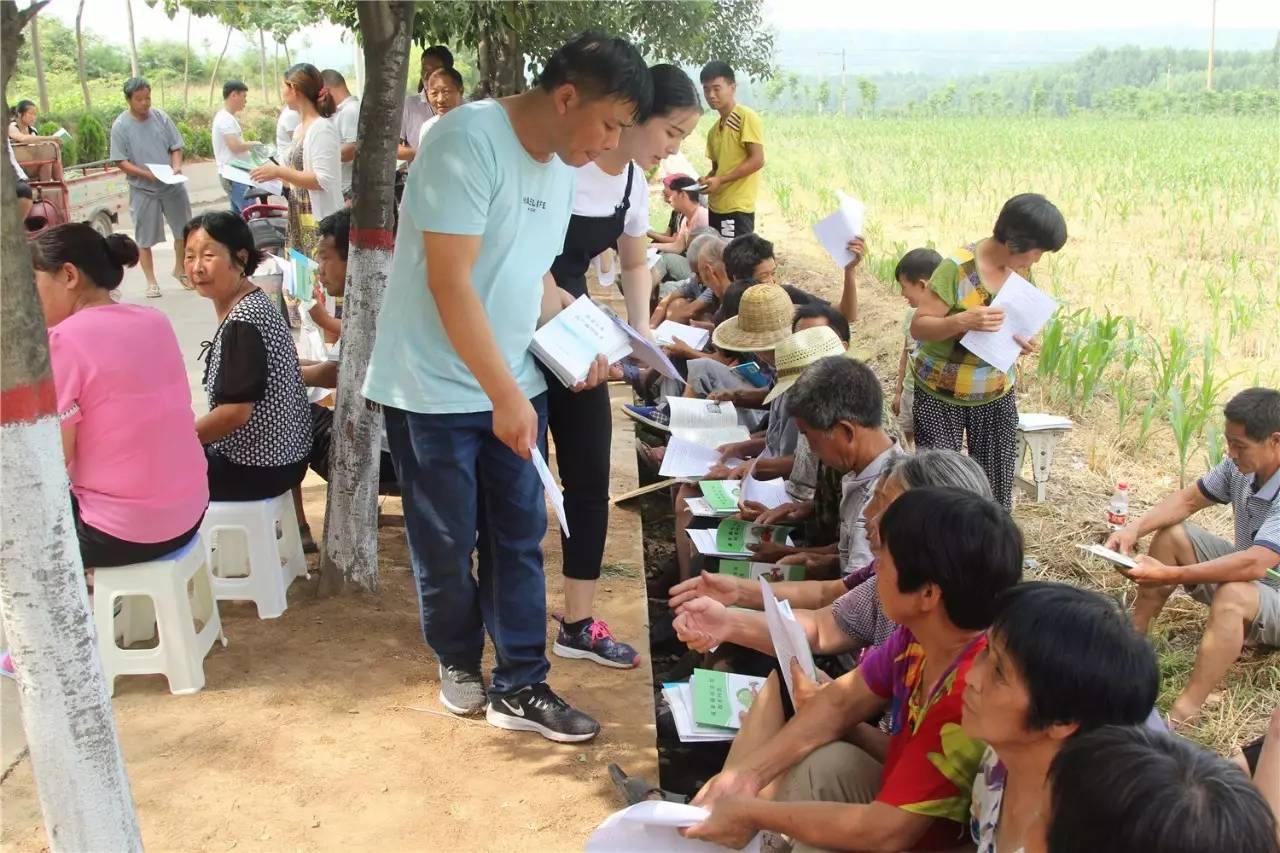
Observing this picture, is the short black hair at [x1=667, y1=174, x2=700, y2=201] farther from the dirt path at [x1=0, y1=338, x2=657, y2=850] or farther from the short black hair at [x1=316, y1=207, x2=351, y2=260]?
the dirt path at [x1=0, y1=338, x2=657, y2=850]

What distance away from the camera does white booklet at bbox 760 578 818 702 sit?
2211 mm

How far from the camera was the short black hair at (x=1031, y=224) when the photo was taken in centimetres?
363

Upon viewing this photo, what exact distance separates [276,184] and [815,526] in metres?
5.76

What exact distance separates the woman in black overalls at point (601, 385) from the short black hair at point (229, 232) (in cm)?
98

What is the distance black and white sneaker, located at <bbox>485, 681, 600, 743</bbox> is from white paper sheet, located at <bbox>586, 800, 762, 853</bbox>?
0.71m

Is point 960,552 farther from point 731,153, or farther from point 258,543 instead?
point 731,153

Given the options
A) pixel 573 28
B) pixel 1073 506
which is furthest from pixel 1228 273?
pixel 573 28

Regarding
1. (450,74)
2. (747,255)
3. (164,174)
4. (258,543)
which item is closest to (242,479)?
(258,543)

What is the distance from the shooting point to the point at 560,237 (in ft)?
8.87

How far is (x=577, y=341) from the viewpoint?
281 cm

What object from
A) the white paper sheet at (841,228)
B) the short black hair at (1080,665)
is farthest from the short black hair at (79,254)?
the white paper sheet at (841,228)

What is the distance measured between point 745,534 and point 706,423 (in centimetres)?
95

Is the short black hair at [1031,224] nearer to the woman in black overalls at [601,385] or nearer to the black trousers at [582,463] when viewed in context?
the woman in black overalls at [601,385]

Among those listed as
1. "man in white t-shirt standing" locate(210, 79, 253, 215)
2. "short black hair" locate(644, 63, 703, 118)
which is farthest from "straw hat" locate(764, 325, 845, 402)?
"man in white t-shirt standing" locate(210, 79, 253, 215)
